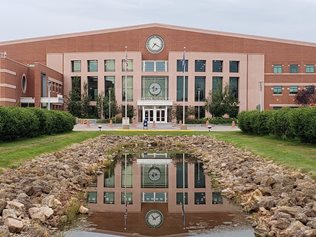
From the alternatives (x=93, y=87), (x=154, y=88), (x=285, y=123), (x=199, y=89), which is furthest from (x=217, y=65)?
(x=285, y=123)

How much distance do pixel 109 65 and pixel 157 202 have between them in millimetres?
70103

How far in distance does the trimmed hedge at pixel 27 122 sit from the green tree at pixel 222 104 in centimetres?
3728

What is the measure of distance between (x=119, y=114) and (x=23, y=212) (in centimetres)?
7008

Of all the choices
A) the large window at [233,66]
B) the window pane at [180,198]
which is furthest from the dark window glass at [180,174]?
the large window at [233,66]

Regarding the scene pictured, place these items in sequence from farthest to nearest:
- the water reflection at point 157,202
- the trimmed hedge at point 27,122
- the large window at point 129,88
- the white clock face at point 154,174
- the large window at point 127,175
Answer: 1. the large window at point 129,88
2. the trimmed hedge at point 27,122
3. the white clock face at point 154,174
4. the large window at point 127,175
5. the water reflection at point 157,202

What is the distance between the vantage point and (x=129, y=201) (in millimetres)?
17328

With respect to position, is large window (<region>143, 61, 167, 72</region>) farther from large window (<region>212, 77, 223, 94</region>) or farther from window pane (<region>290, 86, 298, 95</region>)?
window pane (<region>290, 86, 298, 95</region>)

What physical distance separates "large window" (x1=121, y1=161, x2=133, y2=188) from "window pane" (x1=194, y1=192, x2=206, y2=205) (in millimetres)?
3528

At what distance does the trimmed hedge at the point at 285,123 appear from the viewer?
28.1 m

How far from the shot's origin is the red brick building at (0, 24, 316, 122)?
8469 cm

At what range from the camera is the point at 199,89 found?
8556 cm

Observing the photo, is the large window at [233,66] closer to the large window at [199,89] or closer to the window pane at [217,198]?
the large window at [199,89]

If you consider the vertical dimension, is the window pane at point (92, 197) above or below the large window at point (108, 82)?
below

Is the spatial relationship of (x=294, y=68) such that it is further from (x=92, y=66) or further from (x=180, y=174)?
(x=180, y=174)
